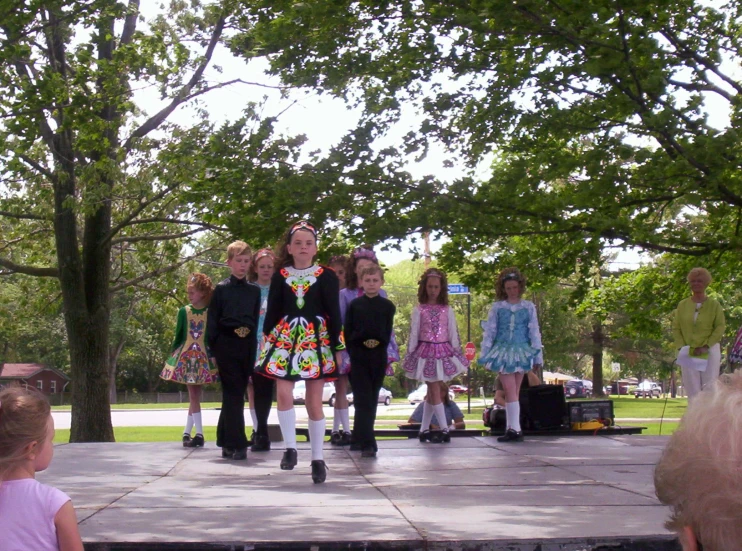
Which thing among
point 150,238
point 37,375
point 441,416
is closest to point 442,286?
point 441,416

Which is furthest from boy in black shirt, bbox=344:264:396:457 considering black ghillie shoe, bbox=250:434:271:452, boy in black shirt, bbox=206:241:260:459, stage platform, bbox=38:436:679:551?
black ghillie shoe, bbox=250:434:271:452

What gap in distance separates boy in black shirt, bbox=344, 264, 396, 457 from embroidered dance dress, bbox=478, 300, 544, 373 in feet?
6.52

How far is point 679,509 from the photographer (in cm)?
144

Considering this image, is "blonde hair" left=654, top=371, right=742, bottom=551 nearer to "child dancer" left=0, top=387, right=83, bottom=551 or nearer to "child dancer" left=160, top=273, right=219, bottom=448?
"child dancer" left=0, top=387, right=83, bottom=551

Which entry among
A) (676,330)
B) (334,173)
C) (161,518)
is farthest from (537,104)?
(161,518)

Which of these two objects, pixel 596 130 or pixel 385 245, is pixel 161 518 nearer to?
pixel 385 245

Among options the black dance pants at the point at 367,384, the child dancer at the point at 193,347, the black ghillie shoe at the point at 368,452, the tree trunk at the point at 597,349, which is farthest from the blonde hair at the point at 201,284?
the tree trunk at the point at 597,349

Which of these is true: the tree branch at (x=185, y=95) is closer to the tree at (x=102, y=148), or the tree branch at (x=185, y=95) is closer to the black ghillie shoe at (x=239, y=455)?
the tree at (x=102, y=148)

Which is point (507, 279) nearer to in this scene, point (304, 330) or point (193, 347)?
point (193, 347)

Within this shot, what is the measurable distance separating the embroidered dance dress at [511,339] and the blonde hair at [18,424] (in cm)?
814

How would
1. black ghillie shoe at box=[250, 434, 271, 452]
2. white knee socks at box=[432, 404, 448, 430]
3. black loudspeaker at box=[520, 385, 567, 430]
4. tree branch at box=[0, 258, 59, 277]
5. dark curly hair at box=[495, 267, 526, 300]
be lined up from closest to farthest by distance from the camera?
black ghillie shoe at box=[250, 434, 271, 452], dark curly hair at box=[495, 267, 526, 300], white knee socks at box=[432, 404, 448, 430], black loudspeaker at box=[520, 385, 567, 430], tree branch at box=[0, 258, 59, 277]

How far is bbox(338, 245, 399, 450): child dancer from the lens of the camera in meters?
10.2

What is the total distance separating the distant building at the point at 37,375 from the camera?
293ft

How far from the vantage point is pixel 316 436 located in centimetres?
778
